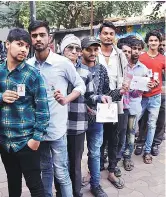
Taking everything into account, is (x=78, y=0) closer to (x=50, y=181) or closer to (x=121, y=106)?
(x=121, y=106)

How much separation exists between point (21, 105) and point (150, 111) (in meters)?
2.27

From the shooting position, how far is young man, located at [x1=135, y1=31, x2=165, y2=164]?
3586 millimetres

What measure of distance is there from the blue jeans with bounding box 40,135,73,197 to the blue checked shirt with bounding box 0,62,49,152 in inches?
12.5

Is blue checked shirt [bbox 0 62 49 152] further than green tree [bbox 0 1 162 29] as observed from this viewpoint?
No

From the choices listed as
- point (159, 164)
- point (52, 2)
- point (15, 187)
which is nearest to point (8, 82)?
point (15, 187)

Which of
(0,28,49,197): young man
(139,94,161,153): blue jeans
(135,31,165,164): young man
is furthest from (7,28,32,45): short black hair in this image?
(139,94,161,153): blue jeans

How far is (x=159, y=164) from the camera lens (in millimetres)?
3643

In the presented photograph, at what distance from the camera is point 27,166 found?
2.03 metres

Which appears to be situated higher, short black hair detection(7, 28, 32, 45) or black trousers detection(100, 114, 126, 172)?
short black hair detection(7, 28, 32, 45)

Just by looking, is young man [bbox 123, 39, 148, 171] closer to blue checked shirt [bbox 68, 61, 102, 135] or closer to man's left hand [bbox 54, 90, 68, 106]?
blue checked shirt [bbox 68, 61, 102, 135]

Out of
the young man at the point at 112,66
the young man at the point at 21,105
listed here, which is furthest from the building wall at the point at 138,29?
the young man at the point at 21,105

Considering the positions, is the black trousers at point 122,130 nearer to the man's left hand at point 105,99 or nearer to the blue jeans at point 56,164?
the man's left hand at point 105,99

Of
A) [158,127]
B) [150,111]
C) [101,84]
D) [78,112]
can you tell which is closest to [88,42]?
[101,84]

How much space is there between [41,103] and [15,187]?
2.78 ft
